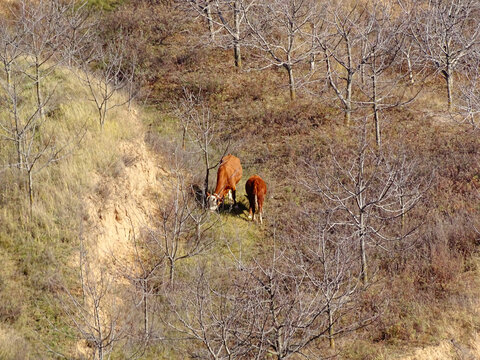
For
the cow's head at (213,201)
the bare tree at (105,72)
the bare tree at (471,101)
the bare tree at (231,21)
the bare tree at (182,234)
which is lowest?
the bare tree at (182,234)

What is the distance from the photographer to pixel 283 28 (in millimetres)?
29688

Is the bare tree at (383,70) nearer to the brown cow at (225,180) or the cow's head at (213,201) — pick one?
the brown cow at (225,180)

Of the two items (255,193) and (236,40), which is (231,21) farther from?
(255,193)

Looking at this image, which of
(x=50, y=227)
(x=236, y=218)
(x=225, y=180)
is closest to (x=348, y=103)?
(x=225, y=180)

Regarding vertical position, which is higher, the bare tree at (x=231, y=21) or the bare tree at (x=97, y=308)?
the bare tree at (x=231, y=21)

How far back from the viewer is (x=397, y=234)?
60.1 feet

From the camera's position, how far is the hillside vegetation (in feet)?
44.5

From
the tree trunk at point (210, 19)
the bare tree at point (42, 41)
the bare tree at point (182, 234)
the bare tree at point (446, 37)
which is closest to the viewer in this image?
the bare tree at point (182, 234)

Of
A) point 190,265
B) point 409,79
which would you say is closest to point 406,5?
point 409,79

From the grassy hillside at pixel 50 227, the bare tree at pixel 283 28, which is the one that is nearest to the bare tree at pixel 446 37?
the bare tree at pixel 283 28

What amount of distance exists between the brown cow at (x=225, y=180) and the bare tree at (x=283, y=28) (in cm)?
750

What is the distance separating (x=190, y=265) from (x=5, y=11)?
78.3ft

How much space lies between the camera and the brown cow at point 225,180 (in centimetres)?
1928

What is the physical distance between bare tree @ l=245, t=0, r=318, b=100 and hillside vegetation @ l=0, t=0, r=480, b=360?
0.97 ft
